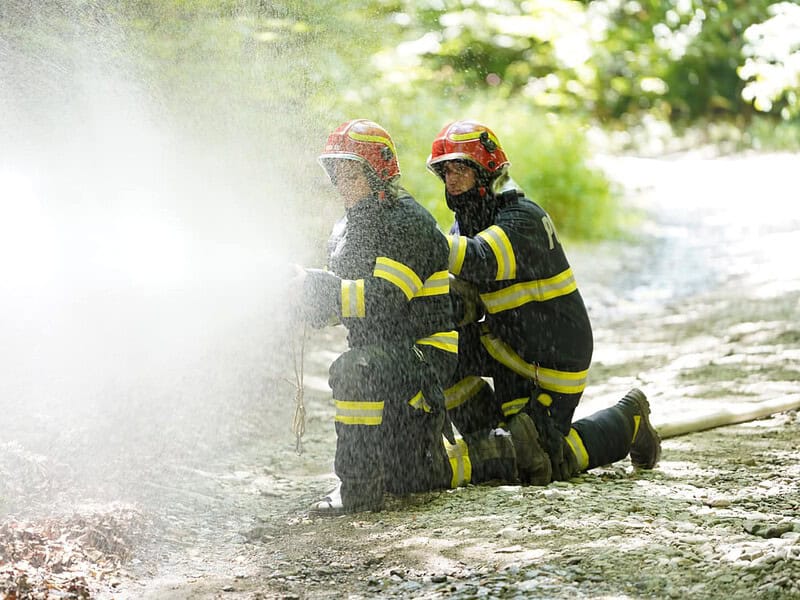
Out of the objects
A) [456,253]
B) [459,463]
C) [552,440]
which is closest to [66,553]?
[459,463]

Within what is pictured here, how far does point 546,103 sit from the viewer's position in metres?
15.1

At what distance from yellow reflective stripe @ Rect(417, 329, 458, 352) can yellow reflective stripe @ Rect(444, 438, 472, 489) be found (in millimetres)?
423

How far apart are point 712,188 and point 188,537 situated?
51.2 ft

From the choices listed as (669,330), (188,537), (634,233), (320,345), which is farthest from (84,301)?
(634,233)

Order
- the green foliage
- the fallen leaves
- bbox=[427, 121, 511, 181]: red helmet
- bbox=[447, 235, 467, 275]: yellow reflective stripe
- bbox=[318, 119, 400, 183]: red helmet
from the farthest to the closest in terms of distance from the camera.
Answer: the green foliage → bbox=[427, 121, 511, 181]: red helmet → bbox=[447, 235, 467, 275]: yellow reflective stripe → bbox=[318, 119, 400, 183]: red helmet → the fallen leaves

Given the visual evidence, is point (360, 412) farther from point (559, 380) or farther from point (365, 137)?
point (365, 137)

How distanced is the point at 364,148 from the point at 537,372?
1256 millimetres

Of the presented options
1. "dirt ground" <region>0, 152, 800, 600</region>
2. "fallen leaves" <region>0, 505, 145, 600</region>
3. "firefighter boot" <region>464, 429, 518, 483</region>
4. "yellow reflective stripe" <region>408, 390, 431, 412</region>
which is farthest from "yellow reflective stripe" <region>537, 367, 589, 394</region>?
"fallen leaves" <region>0, 505, 145, 600</region>

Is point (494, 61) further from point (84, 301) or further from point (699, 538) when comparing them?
point (699, 538)

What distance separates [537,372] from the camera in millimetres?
4332

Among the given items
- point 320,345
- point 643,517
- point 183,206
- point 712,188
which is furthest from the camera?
point 712,188

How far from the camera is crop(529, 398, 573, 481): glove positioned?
4301 mm

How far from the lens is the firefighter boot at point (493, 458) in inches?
165

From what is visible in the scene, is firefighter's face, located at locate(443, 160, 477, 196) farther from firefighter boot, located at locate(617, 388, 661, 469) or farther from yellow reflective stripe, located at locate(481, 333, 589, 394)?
firefighter boot, located at locate(617, 388, 661, 469)
